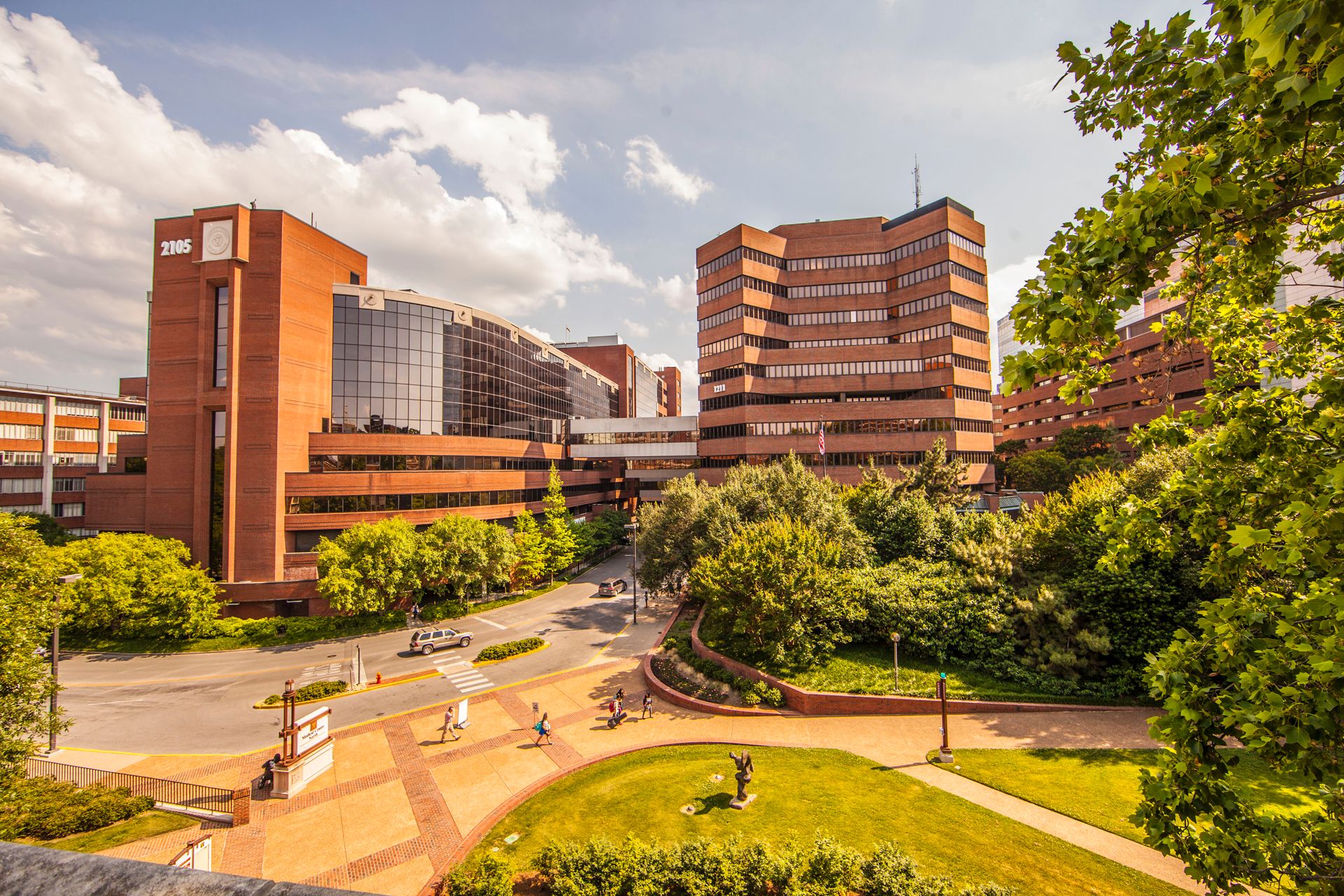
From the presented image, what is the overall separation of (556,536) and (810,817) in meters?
37.4

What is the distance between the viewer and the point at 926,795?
642 inches

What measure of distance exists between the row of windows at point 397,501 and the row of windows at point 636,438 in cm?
2094

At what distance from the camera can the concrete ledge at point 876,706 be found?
851 inches

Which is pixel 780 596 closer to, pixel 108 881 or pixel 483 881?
pixel 483 881

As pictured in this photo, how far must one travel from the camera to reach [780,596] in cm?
2477

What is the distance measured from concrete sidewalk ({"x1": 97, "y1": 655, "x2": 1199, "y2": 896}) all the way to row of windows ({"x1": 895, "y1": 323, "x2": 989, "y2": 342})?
44.7 metres

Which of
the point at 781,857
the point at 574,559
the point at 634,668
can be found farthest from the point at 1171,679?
the point at 574,559

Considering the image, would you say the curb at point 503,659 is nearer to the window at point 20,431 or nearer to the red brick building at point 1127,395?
the red brick building at point 1127,395

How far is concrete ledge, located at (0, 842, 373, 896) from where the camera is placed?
2.08 meters

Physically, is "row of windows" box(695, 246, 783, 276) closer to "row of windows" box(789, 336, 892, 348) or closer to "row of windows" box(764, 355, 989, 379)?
"row of windows" box(789, 336, 892, 348)

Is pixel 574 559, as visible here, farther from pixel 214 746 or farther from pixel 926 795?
pixel 926 795

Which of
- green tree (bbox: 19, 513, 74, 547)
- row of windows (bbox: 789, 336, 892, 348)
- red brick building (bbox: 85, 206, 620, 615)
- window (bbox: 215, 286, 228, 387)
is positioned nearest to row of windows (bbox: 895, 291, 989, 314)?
row of windows (bbox: 789, 336, 892, 348)

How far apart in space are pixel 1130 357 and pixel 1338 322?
90.0 metres

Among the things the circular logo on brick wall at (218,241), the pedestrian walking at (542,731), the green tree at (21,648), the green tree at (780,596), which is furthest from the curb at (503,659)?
the circular logo on brick wall at (218,241)
